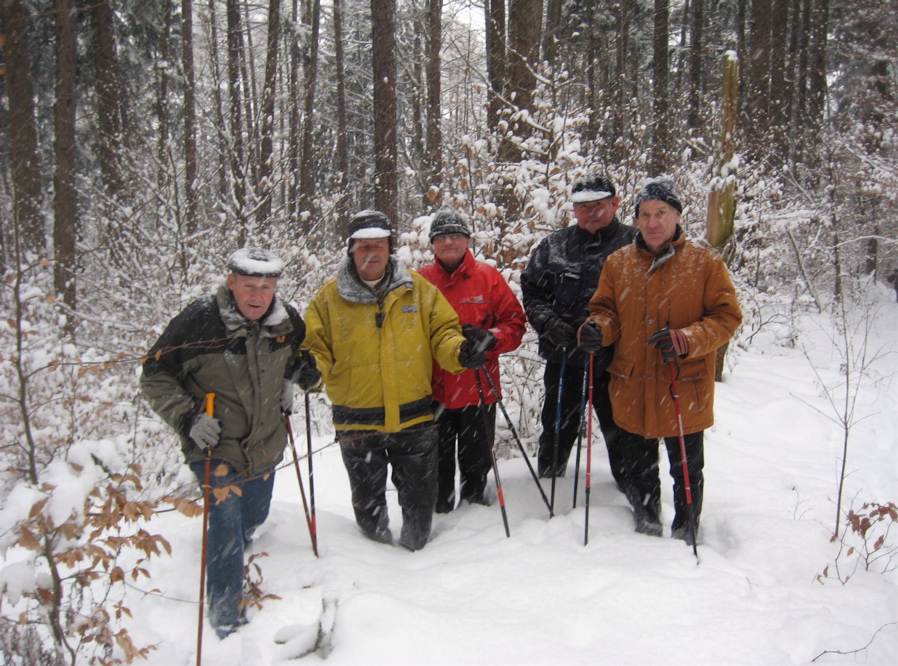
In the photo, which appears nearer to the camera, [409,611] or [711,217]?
[409,611]

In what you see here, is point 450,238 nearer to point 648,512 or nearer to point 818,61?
point 648,512

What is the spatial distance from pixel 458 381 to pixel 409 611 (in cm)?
150

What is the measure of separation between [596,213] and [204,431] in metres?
2.65

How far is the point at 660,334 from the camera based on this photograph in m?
3.10

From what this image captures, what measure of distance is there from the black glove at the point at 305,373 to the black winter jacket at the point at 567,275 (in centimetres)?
144

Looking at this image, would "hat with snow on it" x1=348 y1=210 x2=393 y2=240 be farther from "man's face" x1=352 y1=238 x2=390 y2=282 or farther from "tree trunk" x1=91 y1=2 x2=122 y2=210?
"tree trunk" x1=91 y1=2 x2=122 y2=210

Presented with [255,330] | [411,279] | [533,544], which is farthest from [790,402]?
[255,330]

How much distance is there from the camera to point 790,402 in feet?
24.8

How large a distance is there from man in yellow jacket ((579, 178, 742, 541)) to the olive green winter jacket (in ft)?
5.74

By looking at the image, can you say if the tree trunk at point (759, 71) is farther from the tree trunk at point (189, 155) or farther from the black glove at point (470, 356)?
the tree trunk at point (189, 155)

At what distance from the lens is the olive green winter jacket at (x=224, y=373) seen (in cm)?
278

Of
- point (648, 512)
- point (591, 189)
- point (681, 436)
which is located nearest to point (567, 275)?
point (591, 189)

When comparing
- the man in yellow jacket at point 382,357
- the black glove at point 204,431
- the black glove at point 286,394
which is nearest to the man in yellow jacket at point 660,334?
the man in yellow jacket at point 382,357

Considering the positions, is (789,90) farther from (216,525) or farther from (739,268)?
(216,525)
